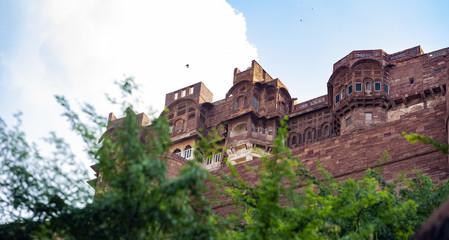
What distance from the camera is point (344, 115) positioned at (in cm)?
3559

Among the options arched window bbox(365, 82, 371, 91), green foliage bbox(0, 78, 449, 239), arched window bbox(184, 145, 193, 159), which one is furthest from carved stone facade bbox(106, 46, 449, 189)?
green foliage bbox(0, 78, 449, 239)

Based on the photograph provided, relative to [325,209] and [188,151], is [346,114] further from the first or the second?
[325,209]

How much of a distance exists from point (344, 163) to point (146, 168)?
13.3 m

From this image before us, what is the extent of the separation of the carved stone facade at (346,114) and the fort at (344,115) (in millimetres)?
31

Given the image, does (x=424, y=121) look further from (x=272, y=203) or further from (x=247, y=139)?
(x=247, y=139)

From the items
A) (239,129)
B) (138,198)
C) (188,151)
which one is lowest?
(138,198)

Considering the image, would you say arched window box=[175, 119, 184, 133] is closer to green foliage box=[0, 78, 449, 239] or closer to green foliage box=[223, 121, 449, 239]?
green foliage box=[223, 121, 449, 239]

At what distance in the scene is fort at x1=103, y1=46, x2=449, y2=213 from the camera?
19.8m

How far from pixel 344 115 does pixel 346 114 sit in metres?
0.16

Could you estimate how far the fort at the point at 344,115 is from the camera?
65.1ft

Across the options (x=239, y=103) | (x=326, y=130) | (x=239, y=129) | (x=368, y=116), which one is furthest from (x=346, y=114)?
(x=239, y=103)

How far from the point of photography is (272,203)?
9.53 meters

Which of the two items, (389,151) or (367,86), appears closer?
(389,151)

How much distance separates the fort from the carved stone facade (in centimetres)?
3
